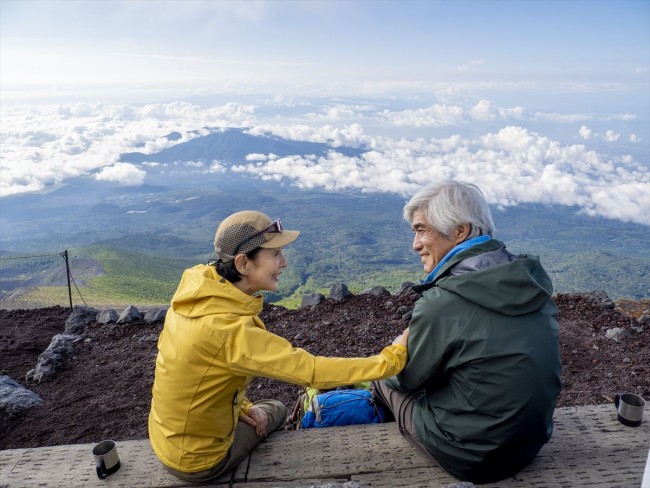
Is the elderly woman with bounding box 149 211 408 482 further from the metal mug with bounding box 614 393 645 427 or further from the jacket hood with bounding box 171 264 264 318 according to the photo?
the metal mug with bounding box 614 393 645 427

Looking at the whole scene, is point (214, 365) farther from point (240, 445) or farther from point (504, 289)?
point (504, 289)

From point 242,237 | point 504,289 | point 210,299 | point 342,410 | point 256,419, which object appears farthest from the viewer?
point 342,410

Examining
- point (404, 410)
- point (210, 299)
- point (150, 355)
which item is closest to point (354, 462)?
point (404, 410)

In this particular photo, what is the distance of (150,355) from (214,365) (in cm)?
579

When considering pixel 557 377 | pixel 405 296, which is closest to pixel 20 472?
pixel 557 377

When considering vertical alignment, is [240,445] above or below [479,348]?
below

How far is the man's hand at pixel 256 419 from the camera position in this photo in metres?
3.78

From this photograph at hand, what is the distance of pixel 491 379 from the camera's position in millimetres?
2809

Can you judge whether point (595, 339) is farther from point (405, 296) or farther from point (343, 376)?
point (343, 376)

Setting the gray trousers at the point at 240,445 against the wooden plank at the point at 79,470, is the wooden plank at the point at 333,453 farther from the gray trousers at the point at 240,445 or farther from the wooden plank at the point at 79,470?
the wooden plank at the point at 79,470

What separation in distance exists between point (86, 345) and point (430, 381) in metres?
7.97

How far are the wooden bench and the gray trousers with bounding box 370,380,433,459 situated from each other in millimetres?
68

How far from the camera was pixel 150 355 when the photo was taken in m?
8.12

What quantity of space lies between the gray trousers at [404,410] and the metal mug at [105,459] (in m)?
2.35
